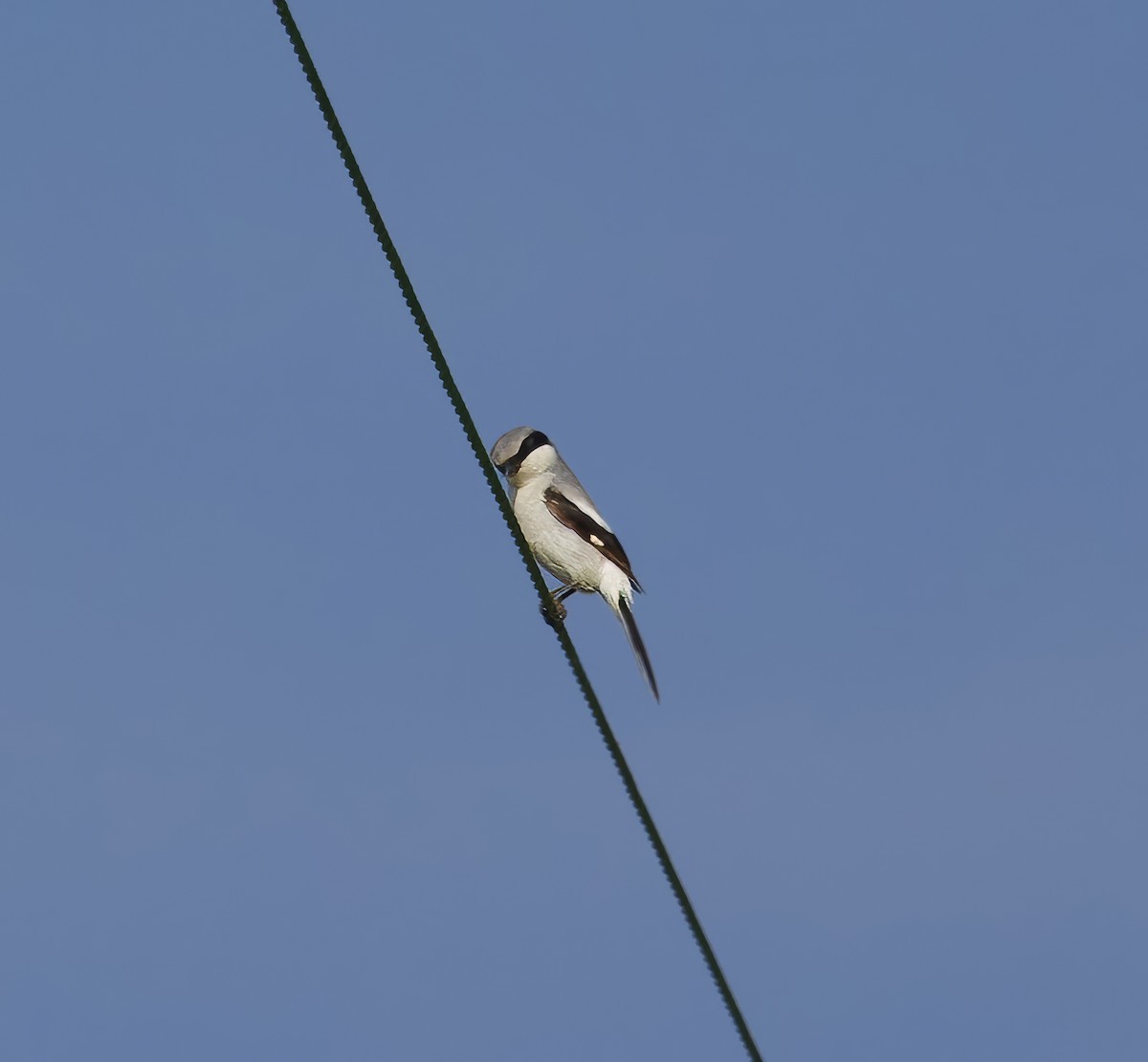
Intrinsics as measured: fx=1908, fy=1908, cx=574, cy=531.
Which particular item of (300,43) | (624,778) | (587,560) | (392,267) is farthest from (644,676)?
(300,43)

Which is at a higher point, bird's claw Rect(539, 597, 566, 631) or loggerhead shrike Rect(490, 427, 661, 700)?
loggerhead shrike Rect(490, 427, 661, 700)

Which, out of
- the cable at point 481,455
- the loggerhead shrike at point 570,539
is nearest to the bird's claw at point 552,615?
the loggerhead shrike at point 570,539

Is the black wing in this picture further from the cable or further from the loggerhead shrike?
the cable

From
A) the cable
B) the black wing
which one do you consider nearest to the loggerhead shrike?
the black wing

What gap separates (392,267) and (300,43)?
78 cm

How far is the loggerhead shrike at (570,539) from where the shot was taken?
10.8 metres

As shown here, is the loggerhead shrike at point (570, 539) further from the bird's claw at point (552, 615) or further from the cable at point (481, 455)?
the cable at point (481, 455)

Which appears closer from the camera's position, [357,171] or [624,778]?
[357,171]

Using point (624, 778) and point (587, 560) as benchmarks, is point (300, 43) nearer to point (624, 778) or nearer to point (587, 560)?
point (624, 778)

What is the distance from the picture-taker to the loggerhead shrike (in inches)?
424

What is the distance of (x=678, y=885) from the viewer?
612cm

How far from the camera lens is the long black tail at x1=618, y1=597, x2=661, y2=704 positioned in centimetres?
1004

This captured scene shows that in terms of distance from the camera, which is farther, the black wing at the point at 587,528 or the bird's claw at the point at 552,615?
the black wing at the point at 587,528

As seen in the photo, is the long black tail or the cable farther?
the long black tail
